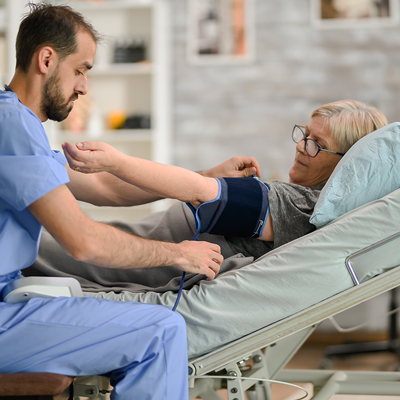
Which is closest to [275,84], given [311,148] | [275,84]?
[275,84]

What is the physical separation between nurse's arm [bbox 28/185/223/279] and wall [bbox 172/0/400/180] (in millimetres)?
2249

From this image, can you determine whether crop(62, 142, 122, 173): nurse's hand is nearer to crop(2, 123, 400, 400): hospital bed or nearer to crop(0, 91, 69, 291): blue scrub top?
crop(0, 91, 69, 291): blue scrub top

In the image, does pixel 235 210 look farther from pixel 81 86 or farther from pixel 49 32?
pixel 49 32

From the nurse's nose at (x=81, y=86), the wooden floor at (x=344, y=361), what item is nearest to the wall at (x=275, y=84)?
the wooden floor at (x=344, y=361)

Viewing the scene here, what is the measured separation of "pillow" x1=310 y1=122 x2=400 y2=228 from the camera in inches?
47.3

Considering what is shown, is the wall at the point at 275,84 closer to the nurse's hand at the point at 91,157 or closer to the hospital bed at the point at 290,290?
the hospital bed at the point at 290,290

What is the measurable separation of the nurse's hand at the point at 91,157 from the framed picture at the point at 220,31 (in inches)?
104

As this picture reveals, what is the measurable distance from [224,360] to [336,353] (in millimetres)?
1677

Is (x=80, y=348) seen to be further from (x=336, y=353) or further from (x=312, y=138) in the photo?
(x=336, y=353)

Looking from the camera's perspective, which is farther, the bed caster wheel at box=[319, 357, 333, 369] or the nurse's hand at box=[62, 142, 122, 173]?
the bed caster wheel at box=[319, 357, 333, 369]

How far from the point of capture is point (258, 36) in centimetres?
347

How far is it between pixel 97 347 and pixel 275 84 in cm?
285

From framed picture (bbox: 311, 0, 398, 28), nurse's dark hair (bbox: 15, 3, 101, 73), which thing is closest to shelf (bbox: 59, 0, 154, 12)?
framed picture (bbox: 311, 0, 398, 28)

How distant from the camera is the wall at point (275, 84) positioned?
3.32 m
